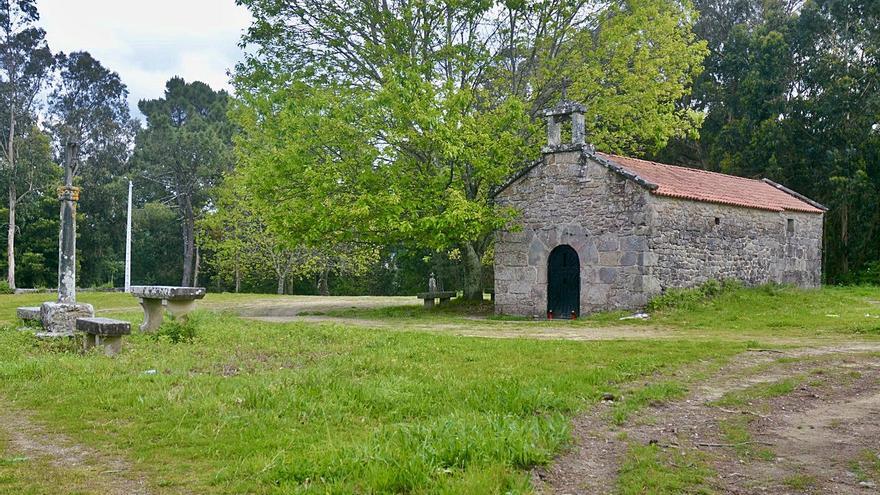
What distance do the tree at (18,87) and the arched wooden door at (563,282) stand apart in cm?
2938

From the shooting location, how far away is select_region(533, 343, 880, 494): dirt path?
15.6 feet

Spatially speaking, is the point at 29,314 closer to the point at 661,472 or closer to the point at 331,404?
the point at 331,404

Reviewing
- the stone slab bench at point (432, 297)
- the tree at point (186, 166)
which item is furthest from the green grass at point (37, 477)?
the tree at point (186, 166)

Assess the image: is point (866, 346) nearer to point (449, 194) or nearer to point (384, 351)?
point (384, 351)

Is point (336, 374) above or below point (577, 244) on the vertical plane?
below

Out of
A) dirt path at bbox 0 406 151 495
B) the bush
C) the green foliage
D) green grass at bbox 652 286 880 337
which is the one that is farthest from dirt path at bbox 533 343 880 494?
the green foliage

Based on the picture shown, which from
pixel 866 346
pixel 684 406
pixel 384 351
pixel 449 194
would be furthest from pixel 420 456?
pixel 449 194

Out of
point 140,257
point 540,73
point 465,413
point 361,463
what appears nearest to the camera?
point 361,463

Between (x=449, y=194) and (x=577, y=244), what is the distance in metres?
3.49

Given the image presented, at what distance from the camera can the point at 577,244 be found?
18.2 meters

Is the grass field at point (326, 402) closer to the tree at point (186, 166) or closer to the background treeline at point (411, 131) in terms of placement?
the background treeline at point (411, 131)

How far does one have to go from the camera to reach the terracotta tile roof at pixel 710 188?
18.0 m

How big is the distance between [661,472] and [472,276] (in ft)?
57.3

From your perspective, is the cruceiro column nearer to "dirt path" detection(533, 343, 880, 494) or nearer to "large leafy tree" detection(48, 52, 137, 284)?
"dirt path" detection(533, 343, 880, 494)
